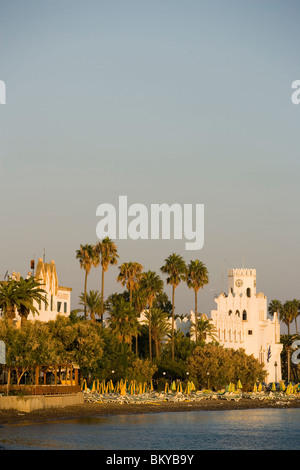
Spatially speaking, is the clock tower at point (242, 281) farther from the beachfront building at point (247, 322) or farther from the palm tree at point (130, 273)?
the palm tree at point (130, 273)

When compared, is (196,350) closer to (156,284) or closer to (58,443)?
(156,284)

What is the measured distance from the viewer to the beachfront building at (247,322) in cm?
13138

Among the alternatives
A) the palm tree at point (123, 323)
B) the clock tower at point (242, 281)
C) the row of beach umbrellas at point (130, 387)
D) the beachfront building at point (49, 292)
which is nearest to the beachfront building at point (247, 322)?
the clock tower at point (242, 281)

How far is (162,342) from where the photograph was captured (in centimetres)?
12244

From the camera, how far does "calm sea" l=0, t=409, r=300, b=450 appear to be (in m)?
56.8

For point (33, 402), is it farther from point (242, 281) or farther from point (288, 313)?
point (288, 313)

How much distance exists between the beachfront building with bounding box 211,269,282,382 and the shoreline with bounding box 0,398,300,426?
21.3 m

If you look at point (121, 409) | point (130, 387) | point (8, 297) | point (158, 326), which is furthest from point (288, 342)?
point (8, 297)

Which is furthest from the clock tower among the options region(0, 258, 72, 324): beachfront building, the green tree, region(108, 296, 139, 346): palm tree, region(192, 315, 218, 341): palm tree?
region(0, 258, 72, 324): beachfront building

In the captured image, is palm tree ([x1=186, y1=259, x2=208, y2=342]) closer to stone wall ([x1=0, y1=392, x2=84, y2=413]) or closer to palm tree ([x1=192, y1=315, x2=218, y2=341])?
palm tree ([x1=192, y1=315, x2=218, y2=341])

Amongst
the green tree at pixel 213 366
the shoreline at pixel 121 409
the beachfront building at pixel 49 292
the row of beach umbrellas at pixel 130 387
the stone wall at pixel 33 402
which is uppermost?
the beachfront building at pixel 49 292

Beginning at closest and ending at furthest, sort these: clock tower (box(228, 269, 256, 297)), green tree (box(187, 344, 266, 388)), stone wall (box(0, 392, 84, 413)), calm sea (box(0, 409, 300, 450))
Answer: calm sea (box(0, 409, 300, 450)) < stone wall (box(0, 392, 84, 413)) < green tree (box(187, 344, 266, 388)) < clock tower (box(228, 269, 256, 297))

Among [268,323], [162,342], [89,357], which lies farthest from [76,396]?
[268,323]

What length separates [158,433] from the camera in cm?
6588
